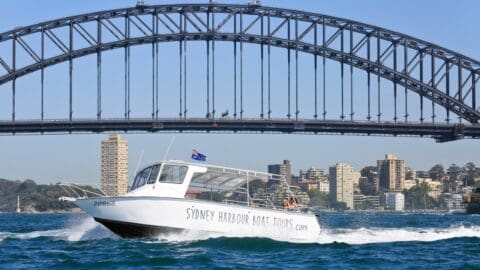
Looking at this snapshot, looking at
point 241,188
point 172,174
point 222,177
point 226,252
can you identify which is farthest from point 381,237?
point 226,252

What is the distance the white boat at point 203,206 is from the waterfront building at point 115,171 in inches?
105

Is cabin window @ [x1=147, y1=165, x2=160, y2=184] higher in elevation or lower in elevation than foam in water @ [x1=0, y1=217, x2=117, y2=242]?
higher

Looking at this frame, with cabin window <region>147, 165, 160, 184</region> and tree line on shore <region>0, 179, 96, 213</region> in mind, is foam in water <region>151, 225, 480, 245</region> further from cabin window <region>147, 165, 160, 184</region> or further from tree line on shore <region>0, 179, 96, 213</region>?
tree line on shore <region>0, 179, 96, 213</region>

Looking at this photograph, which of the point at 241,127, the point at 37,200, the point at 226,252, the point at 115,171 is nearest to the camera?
the point at 226,252

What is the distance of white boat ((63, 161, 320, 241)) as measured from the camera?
32.3 metres

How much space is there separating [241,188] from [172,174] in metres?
2.61

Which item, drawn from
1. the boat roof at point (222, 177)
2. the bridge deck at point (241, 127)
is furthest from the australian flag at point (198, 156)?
the bridge deck at point (241, 127)

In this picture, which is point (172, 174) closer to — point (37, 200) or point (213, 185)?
point (213, 185)

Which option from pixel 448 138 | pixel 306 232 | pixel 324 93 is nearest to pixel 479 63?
pixel 448 138

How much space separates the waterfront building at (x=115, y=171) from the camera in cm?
3916

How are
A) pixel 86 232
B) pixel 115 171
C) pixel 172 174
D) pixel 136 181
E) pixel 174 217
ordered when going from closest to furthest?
pixel 174 217, pixel 172 174, pixel 136 181, pixel 86 232, pixel 115 171

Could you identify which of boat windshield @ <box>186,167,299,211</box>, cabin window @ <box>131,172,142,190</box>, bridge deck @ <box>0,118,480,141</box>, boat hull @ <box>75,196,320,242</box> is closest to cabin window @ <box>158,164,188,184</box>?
boat windshield @ <box>186,167,299,211</box>

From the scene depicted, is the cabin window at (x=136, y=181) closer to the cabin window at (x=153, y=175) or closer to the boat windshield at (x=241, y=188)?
the cabin window at (x=153, y=175)

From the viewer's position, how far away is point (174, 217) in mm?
32375
